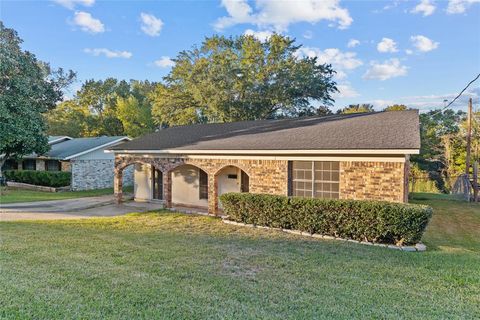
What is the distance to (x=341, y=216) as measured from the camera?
343 inches

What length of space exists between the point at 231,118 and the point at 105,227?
59.3 ft

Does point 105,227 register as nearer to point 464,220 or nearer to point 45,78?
point 464,220

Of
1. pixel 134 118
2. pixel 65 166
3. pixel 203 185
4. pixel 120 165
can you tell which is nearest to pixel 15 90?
pixel 120 165

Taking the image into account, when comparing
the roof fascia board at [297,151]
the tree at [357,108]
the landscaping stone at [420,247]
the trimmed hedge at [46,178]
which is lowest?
the landscaping stone at [420,247]

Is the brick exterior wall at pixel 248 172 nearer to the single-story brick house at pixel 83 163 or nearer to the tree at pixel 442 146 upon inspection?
the single-story brick house at pixel 83 163

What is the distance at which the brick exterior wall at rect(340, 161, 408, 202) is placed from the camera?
8961 mm

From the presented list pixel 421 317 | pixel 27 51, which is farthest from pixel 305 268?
pixel 27 51

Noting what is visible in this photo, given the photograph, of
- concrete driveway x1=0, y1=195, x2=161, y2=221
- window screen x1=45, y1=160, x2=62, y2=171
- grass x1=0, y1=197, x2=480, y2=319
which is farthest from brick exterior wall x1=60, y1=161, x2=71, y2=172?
grass x1=0, y1=197, x2=480, y2=319

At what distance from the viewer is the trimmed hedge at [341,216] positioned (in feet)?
25.9

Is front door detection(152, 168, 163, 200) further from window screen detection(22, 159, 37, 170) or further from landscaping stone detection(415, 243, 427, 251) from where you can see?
window screen detection(22, 159, 37, 170)

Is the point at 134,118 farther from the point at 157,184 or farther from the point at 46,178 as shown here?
the point at 157,184

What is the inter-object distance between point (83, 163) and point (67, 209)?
9.55 metres

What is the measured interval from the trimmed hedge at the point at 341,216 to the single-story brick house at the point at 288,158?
117 centimetres

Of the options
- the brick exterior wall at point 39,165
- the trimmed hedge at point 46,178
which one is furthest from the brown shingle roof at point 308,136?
the brick exterior wall at point 39,165
